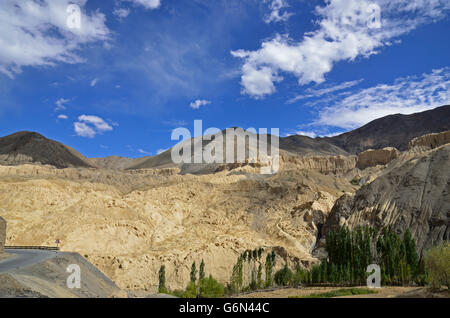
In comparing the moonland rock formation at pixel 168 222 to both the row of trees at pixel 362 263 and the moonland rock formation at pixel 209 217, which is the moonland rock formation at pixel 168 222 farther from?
the row of trees at pixel 362 263

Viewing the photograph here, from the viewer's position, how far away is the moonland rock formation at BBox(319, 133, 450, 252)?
42.1 metres

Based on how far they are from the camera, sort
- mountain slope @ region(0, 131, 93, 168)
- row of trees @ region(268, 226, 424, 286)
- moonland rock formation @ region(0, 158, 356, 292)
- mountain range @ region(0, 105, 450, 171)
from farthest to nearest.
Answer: mountain range @ region(0, 105, 450, 171)
mountain slope @ region(0, 131, 93, 168)
moonland rock formation @ region(0, 158, 356, 292)
row of trees @ region(268, 226, 424, 286)

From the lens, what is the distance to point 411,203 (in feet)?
152

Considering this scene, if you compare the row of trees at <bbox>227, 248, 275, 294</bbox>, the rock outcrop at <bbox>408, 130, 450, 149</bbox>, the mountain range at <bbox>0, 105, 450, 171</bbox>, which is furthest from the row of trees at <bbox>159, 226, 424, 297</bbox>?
the mountain range at <bbox>0, 105, 450, 171</bbox>

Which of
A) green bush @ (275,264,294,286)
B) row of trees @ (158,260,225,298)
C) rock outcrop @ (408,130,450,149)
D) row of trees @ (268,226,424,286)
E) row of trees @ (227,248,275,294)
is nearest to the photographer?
row of trees @ (268,226,424,286)

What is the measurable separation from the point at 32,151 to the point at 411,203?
134 metres

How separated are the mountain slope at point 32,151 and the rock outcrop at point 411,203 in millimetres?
116149

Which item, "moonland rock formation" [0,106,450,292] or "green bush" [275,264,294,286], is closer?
"green bush" [275,264,294,286]

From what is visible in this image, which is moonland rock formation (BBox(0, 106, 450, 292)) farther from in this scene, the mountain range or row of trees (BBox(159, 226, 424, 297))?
the mountain range

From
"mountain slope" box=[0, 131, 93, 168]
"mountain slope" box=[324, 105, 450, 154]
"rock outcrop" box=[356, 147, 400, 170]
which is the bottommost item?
"rock outcrop" box=[356, 147, 400, 170]

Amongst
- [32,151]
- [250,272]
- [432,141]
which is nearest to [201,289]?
[250,272]

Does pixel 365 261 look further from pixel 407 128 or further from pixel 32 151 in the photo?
pixel 407 128

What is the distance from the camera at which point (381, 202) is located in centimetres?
5022
